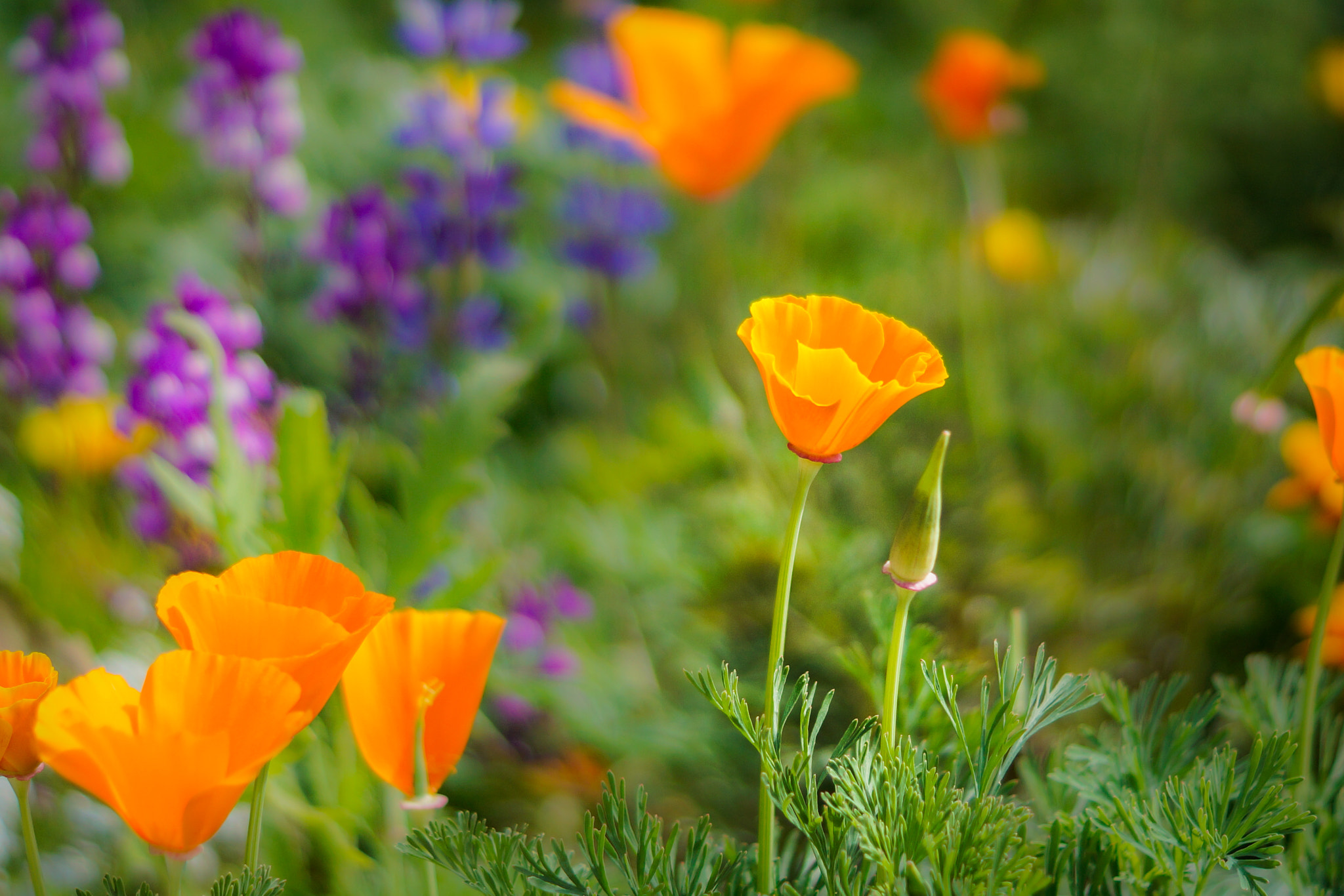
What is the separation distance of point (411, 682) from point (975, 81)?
1.07 metres

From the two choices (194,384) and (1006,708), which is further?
(194,384)

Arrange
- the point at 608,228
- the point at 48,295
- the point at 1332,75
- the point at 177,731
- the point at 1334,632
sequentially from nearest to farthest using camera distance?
1. the point at 177,731
2. the point at 1334,632
3. the point at 48,295
4. the point at 608,228
5. the point at 1332,75

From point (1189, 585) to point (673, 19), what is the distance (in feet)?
2.29

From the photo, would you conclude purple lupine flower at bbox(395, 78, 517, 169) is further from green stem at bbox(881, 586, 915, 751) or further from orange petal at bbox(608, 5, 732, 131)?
green stem at bbox(881, 586, 915, 751)

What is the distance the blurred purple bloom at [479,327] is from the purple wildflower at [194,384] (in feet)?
0.86

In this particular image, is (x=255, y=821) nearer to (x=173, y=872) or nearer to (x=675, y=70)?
(x=173, y=872)

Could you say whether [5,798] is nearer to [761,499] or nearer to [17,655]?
[17,655]

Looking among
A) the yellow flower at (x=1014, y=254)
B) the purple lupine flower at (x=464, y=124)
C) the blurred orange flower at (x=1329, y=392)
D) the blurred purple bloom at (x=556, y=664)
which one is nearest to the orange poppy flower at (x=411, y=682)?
the blurred orange flower at (x=1329, y=392)

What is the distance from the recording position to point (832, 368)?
0.28 m

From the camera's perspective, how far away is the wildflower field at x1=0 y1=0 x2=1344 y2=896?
0.30 meters

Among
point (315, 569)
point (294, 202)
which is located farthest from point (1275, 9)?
point (315, 569)

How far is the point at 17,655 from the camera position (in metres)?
0.30

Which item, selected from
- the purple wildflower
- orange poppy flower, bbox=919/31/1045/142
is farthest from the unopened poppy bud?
orange poppy flower, bbox=919/31/1045/142

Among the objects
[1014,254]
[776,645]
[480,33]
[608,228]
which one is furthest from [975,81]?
[776,645]
